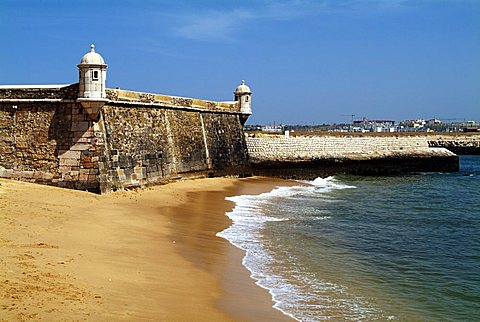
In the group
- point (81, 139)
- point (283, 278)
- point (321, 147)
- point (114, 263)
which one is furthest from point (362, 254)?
point (321, 147)

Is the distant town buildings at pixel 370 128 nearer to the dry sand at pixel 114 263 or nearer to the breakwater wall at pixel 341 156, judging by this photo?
the breakwater wall at pixel 341 156

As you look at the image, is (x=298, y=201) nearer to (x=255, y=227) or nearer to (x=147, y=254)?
(x=255, y=227)

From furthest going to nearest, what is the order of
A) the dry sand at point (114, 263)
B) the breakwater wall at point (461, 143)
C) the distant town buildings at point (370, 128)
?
1. the distant town buildings at point (370, 128)
2. the breakwater wall at point (461, 143)
3. the dry sand at point (114, 263)

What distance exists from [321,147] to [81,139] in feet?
63.6

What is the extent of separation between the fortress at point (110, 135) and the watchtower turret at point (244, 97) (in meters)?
0.05

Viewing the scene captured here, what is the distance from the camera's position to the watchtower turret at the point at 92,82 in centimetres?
1532

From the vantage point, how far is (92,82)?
15383mm

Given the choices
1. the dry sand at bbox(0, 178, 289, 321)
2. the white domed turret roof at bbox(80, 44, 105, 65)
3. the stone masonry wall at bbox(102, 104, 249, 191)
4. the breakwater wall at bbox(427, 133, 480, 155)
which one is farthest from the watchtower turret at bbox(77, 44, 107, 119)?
the breakwater wall at bbox(427, 133, 480, 155)

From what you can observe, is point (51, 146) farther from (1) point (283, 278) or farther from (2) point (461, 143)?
(2) point (461, 143)

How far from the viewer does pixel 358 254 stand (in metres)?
10.9

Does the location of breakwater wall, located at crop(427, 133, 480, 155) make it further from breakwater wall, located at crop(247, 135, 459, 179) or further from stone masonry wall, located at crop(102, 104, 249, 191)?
stone masonry wall, located at crop(102, 104, 249, 191)

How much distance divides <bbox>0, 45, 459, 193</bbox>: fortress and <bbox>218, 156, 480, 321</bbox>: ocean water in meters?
3.64

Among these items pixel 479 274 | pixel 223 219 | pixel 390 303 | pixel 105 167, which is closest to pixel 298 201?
pixel 223 219

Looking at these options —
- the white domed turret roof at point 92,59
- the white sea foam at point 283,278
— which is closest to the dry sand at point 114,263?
the white sea foam at point 283,278
